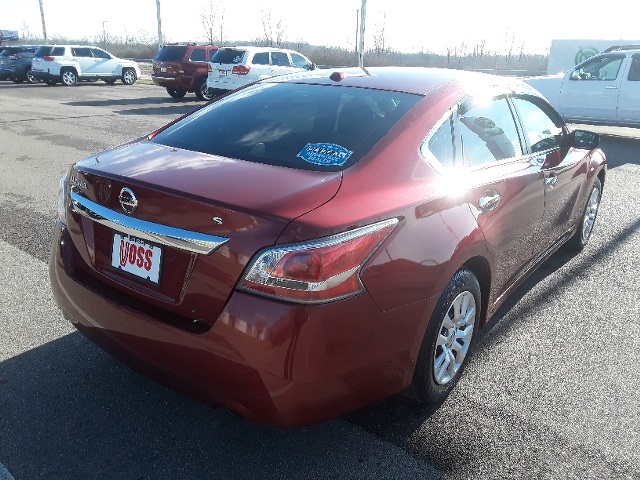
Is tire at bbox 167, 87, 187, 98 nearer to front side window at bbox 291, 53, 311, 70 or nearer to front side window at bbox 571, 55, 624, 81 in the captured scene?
front side window at bbox 291, 53, 311, 70

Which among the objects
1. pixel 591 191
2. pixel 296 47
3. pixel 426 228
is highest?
pixel 426 228

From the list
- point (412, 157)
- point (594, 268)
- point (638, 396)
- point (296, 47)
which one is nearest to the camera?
point (412, 157)

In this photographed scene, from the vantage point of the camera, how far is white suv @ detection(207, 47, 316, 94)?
1825 cm

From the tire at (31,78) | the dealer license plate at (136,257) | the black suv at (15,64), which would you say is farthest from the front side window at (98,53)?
the dealer license plate at (136,257)

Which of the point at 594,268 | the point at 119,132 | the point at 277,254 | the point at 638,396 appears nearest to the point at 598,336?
the point at 638,396

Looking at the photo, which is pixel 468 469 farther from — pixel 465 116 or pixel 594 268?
pixel 594 268

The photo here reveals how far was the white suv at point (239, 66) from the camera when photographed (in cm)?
1825

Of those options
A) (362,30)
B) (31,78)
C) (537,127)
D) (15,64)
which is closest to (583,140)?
(537,127)

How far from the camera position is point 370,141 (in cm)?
274

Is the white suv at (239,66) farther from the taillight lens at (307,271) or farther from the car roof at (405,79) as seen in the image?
the taillight lens at (307,271)

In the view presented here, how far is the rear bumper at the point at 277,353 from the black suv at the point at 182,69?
19010mm

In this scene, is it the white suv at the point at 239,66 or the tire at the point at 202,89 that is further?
the tire at the point at 202,89

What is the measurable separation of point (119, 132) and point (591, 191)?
9.92 m

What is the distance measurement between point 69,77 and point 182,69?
30.2 feet
